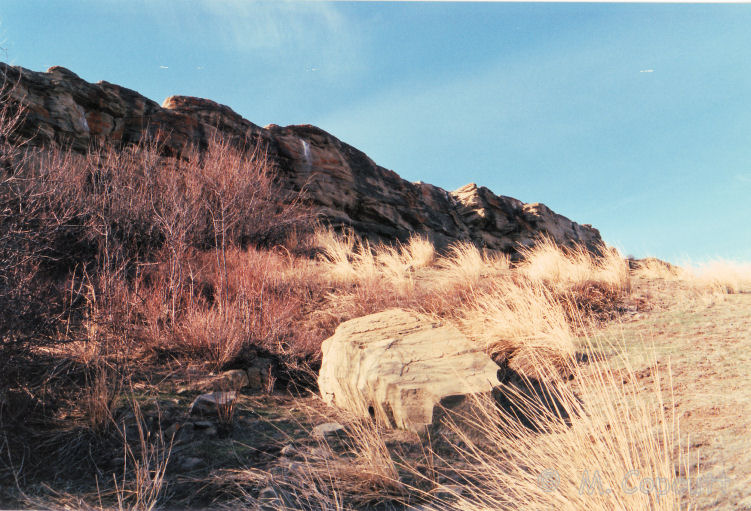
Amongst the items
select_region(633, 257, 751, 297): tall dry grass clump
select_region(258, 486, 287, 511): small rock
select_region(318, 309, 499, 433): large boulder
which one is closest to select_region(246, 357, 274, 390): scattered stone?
select_region(318, 309, 499, 433): large boulder

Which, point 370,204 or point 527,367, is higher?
point 370,204

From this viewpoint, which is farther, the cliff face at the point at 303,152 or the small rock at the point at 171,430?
the cliff face at the point at 303,152

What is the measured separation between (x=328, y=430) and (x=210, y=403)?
98 centimetres

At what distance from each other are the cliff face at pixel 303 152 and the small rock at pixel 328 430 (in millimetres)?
7566

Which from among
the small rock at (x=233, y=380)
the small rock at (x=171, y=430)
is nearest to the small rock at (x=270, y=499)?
the small rock at (x=171, y=430)

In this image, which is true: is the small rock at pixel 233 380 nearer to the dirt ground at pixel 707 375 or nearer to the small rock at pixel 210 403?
the small rock at pixel 210 403

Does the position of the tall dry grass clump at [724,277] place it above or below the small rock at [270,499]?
above

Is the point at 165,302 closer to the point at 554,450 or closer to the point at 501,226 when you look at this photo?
the point at 554,450

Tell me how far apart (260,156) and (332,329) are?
947cm

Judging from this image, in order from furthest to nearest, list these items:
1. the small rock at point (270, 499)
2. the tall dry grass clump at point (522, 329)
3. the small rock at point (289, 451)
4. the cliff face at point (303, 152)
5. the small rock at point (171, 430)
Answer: the cliff face at point (303, 152) → the tall dry grass clump at point (522, 329) → the small rock at point (171, 430) → the small rock at point (289, 451) → the small rock at point (270, 499)

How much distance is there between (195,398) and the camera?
140 inches

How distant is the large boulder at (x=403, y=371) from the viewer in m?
3.18

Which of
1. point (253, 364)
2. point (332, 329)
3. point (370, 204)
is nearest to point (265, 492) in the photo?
point (253, 364)

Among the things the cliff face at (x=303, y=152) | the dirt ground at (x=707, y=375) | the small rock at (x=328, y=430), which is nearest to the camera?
the dirt ground at (x=707, y=375)
